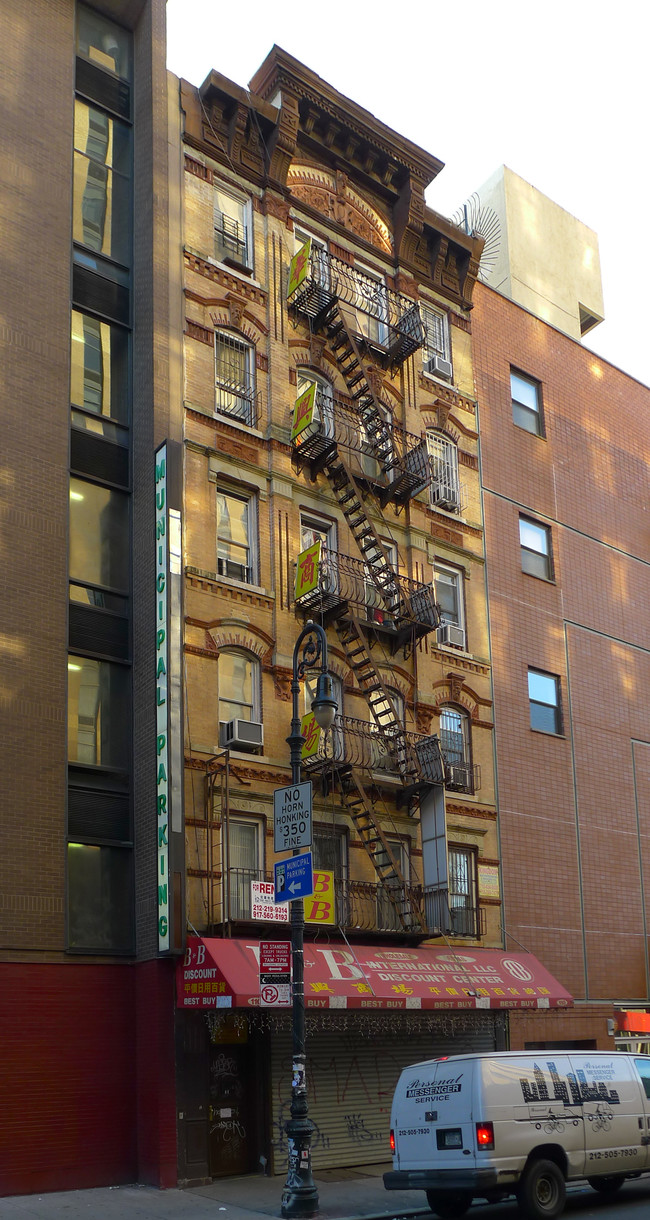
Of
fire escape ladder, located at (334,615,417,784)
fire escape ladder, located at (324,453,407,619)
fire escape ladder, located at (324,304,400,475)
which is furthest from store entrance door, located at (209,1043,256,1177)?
fire escape ladder, located at (324,304,400,475)

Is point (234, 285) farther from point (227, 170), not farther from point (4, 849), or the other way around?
point (4, 849)

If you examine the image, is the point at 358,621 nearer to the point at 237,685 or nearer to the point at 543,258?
the point at 237,685

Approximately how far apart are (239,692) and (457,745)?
6.09 meters

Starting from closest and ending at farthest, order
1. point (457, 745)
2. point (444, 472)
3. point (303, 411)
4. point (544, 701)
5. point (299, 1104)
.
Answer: point (299, 1104) < point (303, 411) < point (457, 745) < point (444, 472) < point (544, 701)

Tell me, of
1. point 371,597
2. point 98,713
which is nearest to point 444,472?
point 371,597

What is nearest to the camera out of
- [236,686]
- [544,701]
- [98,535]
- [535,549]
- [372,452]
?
[98,535]

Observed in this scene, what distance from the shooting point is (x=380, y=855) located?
22.6 meters

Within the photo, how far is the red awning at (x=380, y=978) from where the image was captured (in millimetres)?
17969

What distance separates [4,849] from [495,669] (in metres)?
12.6

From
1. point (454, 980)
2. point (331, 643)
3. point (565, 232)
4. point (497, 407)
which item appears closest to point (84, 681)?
point (331, 643)

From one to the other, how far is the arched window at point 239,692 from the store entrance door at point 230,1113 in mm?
5060

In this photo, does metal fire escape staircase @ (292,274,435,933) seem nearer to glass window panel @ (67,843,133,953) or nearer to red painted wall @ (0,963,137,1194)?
glass window panel @ (67,843,133,953)

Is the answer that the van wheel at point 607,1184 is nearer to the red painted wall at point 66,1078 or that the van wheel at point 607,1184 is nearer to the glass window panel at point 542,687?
the red painted wall at point 66,1078

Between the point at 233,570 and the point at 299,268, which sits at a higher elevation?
the point at 299,268
